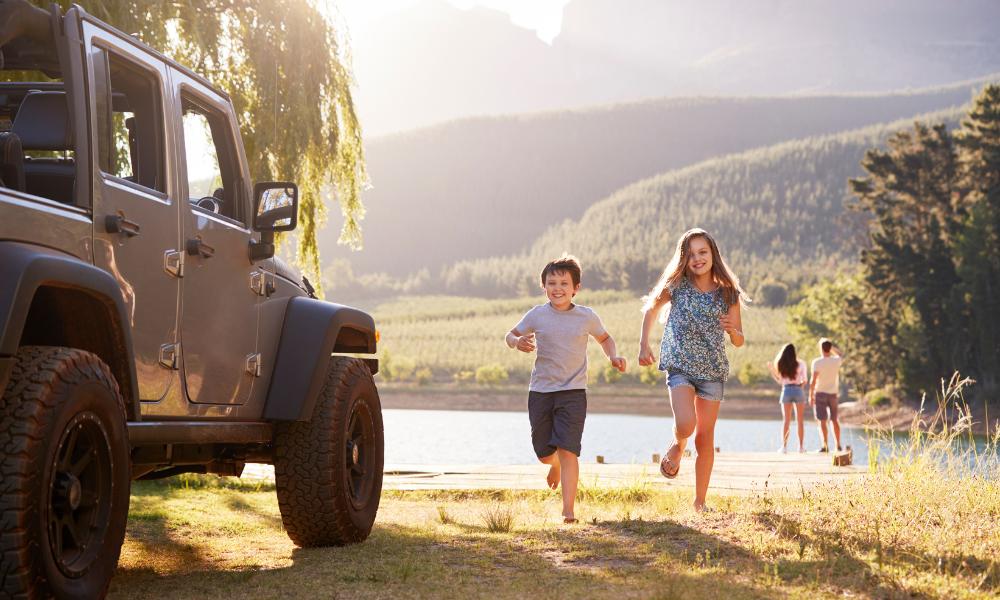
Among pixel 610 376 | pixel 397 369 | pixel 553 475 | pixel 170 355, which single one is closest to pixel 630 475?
pixel 553 475

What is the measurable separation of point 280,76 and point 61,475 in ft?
26.6

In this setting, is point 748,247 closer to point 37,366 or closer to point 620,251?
point 620,251

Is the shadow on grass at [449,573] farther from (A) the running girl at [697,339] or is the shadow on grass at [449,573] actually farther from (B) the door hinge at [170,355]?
(A) the running girl at [697,339]

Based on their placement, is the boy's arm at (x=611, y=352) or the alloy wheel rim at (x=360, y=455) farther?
the boy's arm at (x=611, y=352)

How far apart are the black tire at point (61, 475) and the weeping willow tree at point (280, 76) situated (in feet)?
22.7

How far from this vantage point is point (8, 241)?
12.4 feet

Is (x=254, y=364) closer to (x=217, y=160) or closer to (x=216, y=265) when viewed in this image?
(x=216, y=265)

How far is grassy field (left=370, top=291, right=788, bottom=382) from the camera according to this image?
7825cm

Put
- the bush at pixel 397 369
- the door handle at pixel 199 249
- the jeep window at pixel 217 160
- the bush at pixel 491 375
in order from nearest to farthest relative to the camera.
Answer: the door handle at pixel 199 249 → the jeep window at pixel 217 160 → the bush at pixel 491 375 → the bush at pixel 397 369

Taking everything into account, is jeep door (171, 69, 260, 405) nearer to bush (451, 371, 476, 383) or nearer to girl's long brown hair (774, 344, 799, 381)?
girl's long brown hair (774, 344, 799, 381)

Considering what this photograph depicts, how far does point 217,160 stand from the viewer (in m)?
6.38

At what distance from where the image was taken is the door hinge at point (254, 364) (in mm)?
5904

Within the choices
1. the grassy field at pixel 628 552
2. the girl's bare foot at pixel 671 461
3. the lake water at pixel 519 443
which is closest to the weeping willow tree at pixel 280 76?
the grassy field at pixel 628 552

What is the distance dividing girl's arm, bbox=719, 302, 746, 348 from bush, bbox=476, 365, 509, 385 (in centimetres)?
6366
